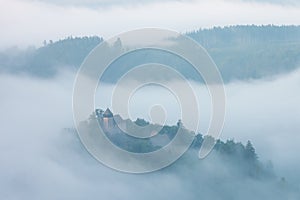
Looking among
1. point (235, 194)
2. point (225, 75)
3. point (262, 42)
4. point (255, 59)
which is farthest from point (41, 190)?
point (262, 42)

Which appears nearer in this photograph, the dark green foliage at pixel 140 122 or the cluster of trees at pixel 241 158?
the dark green foliage at pixel 140 122

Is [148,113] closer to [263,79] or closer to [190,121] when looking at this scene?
[190,121]

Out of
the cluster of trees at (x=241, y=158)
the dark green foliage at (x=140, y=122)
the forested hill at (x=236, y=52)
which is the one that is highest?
the forested hill at (x=236, y=52)

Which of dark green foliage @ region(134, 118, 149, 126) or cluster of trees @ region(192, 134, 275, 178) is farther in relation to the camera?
cluster of trees @ region(192, 134, 275, 178)

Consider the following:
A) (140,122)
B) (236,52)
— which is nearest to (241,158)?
(140,122)

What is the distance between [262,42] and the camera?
74.8m

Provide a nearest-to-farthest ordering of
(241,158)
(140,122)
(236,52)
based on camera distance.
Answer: (140,122)
(241,158)
(236,52)

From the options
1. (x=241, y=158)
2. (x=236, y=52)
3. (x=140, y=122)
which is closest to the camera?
(x=140, y=122)

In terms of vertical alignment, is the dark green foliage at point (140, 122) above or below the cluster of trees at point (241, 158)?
below

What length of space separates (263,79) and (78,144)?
37589 mm

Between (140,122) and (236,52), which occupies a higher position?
(236,52)

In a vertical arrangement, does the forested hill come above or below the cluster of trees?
above

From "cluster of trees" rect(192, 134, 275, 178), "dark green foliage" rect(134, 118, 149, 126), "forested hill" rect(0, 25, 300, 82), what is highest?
"forested hill" rect(0, 25, 300, 82)

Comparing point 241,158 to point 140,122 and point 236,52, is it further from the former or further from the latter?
point 236,52
